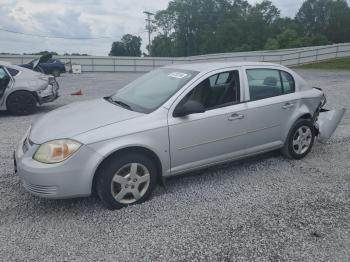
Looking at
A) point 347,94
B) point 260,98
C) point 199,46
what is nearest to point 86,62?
point 347,94

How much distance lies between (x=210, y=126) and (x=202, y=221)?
117cm

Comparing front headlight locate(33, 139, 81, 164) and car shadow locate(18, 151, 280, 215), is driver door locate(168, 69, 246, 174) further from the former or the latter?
front headlight locate(33, 139, 81, 164)

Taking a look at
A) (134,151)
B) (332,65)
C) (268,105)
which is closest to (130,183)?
(134,151)

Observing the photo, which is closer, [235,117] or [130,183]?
[130,183]

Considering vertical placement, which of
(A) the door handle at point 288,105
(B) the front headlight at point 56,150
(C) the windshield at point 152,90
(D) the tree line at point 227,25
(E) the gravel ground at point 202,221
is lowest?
(E) the gravel ground at point 202,221

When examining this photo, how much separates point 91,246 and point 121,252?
294mm

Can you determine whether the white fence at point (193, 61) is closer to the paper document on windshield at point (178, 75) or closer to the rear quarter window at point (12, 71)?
the rear quarter window at point (12, 71)

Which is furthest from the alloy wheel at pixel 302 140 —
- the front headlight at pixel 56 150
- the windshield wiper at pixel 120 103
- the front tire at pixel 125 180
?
the front headlight at pixel 56 150

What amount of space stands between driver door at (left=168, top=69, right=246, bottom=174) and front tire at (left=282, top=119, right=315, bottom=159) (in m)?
0.99

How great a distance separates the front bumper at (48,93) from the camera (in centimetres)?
892

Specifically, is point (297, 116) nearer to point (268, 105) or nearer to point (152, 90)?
point (268, 105)

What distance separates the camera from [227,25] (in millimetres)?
69375

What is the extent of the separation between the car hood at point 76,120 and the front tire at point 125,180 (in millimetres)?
436

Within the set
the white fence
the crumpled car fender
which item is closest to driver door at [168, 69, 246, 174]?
the crumpled car fender
